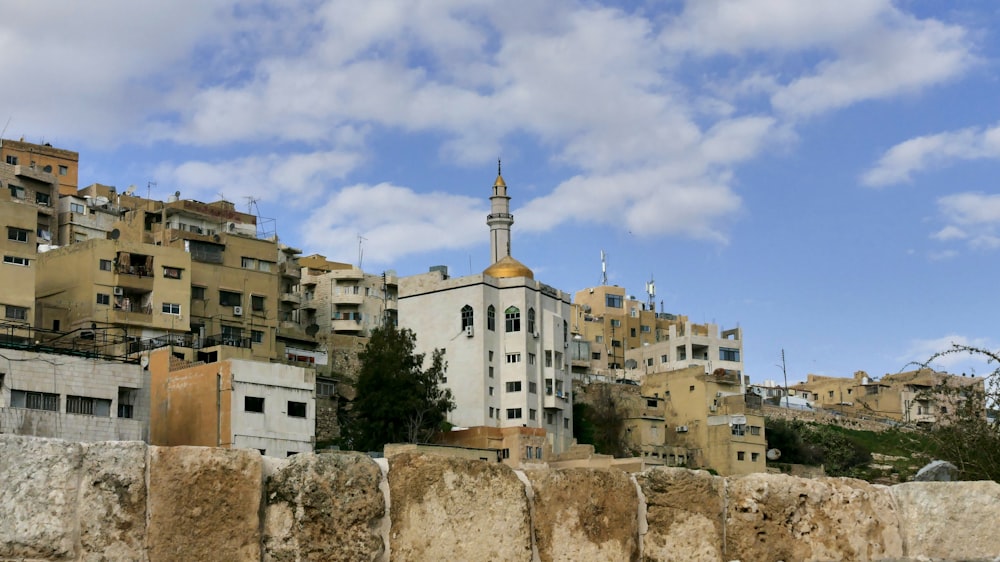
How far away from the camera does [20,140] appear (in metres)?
71.8

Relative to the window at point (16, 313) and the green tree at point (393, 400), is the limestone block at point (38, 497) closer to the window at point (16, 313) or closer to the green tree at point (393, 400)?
the window at point (16, 313)

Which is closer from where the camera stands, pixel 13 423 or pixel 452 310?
pixel 13 423

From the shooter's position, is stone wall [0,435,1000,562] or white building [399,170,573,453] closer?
stone wall [0,435,1000,562]

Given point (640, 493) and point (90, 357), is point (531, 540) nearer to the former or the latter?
point (640, 493)

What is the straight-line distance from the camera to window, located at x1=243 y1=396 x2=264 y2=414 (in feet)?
132

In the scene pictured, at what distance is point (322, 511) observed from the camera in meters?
5.08

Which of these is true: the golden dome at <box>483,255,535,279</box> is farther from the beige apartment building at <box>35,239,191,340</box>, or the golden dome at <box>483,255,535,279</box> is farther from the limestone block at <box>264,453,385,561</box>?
the limestone block at <box>264,453,385,561</box>

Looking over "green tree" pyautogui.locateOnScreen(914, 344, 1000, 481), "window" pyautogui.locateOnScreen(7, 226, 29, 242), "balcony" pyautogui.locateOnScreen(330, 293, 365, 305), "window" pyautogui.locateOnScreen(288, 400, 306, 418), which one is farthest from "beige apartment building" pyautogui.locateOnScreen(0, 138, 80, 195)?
"green tree" pyautogui.locateOnScreen(914, 344, 1000, 481)

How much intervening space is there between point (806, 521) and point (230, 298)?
52.8 m

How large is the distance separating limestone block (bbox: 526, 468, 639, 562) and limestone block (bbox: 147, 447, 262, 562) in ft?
4.11

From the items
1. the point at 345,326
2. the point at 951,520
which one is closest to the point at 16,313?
the point at 345,326

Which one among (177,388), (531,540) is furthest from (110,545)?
(177,388)

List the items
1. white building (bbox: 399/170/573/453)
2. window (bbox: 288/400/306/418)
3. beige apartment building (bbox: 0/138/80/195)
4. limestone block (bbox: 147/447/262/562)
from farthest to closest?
1. beige apartment building (bbox: 0/138/80/195)
2. white building (bbox: 399/170/573/453)
3. window (bbox: 288/400/306/418)
4. limestone block (bbox: 147/447/262/562)

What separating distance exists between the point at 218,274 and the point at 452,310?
441 inches
